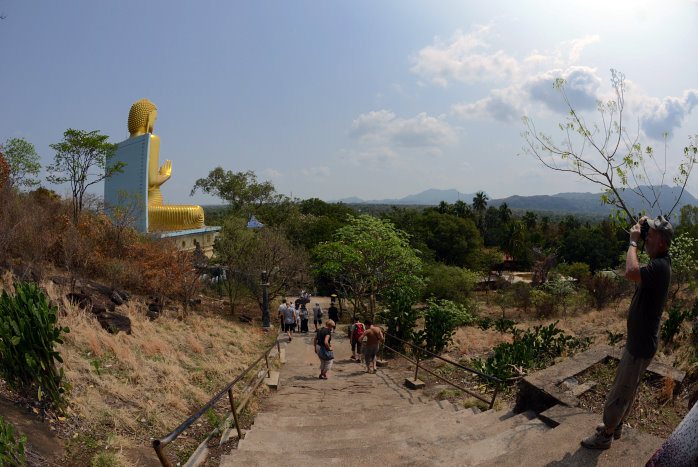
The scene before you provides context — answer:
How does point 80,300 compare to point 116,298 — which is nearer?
point 80,300

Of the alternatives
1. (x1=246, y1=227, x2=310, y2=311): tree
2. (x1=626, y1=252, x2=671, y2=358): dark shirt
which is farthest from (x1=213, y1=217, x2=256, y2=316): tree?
(x1=626, y1=252, x2=671, y2=358): dark shirt

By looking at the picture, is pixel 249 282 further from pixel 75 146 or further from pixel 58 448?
pixel 58 448

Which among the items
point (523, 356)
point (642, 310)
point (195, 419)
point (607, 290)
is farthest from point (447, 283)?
point (195, 419)

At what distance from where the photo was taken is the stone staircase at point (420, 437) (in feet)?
11.3

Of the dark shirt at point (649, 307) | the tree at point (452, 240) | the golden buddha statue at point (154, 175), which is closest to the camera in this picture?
the dark shirt at point (649, 307)

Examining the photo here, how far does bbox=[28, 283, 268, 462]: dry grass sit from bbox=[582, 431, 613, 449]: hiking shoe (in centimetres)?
483

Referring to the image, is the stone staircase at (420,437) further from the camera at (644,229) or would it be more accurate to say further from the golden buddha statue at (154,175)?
the golden buddha statue at (154,175)

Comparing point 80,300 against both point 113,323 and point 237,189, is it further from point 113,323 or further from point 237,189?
point 237,189

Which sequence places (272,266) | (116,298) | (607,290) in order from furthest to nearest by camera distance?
(607,290) < (272,266) < (116,298)

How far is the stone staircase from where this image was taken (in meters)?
3.44

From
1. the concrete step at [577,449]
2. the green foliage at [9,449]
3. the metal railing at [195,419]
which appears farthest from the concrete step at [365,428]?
the green foliage at [9,449]

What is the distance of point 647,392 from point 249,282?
656 inches

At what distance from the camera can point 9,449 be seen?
332 cm

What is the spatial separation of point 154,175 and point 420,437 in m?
26.1
